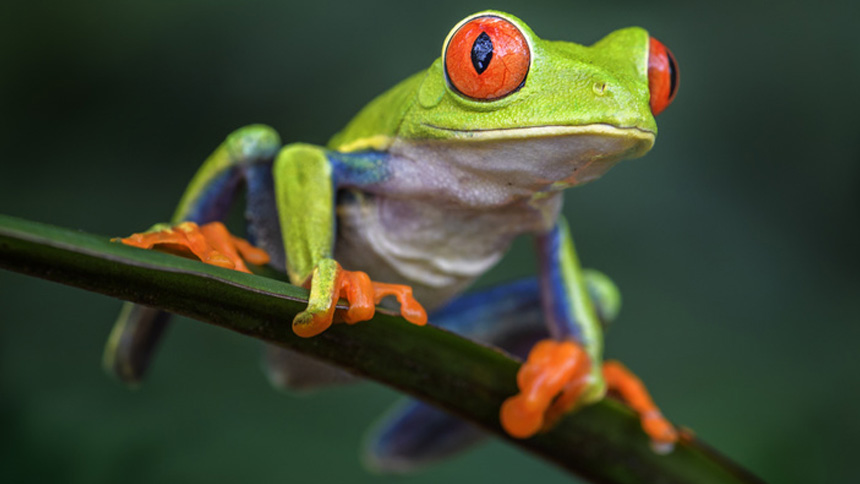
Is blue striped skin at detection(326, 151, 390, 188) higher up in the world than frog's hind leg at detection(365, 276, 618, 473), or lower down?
higher up

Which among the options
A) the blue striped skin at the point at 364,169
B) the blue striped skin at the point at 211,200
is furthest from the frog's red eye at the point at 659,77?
the blue striped skin at the point at 211,200

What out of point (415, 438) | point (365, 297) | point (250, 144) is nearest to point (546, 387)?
point (365, 297)

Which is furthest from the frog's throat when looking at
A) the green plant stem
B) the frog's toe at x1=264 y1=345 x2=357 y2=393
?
the frog's toe at x1=264 y1=345 x2=357 y2=393

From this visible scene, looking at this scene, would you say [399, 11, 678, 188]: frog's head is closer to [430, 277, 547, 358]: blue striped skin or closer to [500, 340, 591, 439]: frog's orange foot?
[500, 340, 591, 439]: frog's orange foot

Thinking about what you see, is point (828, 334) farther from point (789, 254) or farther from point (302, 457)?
point (302, 457)

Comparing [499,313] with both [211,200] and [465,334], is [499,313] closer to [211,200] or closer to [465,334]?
[465,334]

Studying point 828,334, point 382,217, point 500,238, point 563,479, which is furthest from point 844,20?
point 382,217
